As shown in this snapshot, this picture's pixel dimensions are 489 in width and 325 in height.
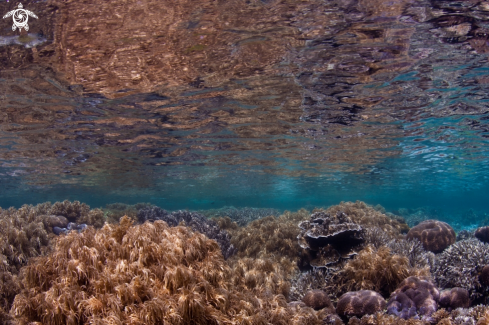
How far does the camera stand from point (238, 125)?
1814cm

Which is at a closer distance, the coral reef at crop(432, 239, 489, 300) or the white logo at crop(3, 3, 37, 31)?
the coral reef at crop(432, 239, 489, 300)

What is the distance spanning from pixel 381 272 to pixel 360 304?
1.59 meters

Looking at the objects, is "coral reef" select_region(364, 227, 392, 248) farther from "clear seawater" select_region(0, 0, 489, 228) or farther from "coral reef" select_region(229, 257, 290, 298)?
"clear seawater" select_region(0, 0, 489, 228)

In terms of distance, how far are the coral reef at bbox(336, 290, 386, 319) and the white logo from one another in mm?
11981

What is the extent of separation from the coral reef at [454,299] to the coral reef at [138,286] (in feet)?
9.41

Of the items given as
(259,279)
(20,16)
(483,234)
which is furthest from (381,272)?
(20,16)

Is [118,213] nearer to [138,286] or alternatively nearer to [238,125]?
[238,125]

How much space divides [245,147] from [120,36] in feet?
52.4

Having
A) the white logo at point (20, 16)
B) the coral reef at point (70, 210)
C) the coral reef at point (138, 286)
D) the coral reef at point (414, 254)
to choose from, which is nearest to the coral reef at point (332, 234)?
the coral reef at point (414, 254)

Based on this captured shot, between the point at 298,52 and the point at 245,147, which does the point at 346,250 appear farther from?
the point at 245,147

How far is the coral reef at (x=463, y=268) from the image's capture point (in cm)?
625

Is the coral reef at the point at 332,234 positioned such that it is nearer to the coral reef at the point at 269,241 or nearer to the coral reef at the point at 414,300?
the coral reef at the point at 269,241

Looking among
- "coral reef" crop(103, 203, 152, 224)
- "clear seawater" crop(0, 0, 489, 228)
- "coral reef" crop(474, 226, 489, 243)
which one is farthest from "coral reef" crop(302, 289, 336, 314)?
"coral reef" crop(474, 226, 489, 243)

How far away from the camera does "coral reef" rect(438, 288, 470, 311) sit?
5099 millimetres
